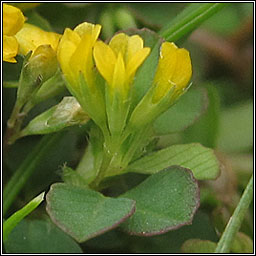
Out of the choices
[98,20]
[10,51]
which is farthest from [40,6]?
[10,51]

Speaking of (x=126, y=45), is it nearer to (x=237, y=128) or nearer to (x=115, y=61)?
(x=115, y=61)

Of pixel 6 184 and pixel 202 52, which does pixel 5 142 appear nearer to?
pixel 6 184

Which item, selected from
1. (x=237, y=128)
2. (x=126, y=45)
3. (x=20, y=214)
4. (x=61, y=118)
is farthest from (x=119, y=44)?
(x=237, y=128)

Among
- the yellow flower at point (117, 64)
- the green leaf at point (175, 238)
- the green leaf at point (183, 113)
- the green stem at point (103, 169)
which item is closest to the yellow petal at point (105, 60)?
the yellow flower at point (117, 64)

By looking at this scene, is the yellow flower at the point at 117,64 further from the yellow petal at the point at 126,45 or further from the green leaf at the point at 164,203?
the green leaf at the point at 164,203

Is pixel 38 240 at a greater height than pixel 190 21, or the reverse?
pixel 190 21

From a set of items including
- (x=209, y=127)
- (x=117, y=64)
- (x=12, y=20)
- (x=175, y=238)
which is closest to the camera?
(x=117, y=64)
